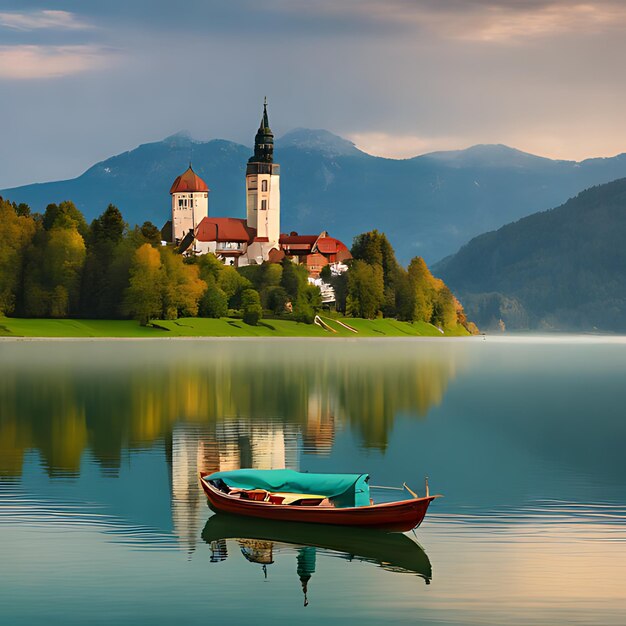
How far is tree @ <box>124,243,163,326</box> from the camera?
16862 cm

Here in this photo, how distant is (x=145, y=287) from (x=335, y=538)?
141 metres

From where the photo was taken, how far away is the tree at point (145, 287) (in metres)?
169

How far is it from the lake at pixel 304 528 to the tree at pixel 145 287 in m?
89.6

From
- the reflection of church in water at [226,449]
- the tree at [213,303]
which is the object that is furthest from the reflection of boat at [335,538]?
the tree at [213,303]

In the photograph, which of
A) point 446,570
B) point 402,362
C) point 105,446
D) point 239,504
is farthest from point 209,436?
point 402,362

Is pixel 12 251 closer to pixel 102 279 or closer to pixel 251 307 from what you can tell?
pixel 102 279

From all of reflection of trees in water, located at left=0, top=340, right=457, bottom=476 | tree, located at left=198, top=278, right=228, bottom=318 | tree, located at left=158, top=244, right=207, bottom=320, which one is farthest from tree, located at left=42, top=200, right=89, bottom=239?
reflection of trees in water, located at left=0, top=340, right=457, bottom=476

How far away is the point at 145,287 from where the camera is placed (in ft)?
552

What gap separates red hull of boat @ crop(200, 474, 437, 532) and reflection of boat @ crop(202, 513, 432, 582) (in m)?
0.23

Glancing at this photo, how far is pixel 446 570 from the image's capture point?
26.9 meters

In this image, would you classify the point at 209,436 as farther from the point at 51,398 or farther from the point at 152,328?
the point at 152,328

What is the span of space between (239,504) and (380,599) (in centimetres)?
812

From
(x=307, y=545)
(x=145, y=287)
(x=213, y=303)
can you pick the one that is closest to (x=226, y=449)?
(x=307, y=545)

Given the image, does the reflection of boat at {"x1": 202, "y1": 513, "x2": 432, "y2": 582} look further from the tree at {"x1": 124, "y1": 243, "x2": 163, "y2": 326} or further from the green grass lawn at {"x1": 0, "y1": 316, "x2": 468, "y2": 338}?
the tree at {"x1": 124, "y1": 243, "x2": 163, "y2": 326}
